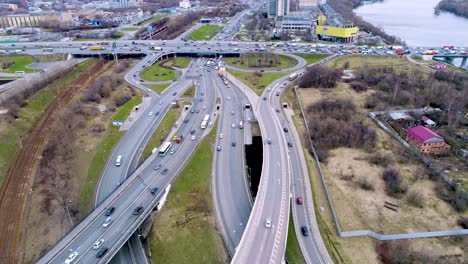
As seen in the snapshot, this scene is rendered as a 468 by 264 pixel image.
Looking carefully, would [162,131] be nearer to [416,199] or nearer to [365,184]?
[365,184]

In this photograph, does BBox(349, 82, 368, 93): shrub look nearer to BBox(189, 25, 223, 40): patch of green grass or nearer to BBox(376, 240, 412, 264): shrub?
BBox(376, 240, 412, 264): shrub

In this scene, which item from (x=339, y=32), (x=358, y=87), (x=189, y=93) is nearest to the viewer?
(x=189, y=93)

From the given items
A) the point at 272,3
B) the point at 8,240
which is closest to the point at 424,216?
the point at 8,240

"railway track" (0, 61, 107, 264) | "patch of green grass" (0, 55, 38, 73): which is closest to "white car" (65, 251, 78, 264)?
"railway track" (0, 61, 107, 264)

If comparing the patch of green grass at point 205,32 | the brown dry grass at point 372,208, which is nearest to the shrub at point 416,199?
the brown dry grass at point 372,208

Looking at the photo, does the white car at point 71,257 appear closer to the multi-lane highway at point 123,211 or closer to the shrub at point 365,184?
the multi-lane highway at point 123,211

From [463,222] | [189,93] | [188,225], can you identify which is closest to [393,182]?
[463,222]

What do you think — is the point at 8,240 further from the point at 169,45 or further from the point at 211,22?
the point at 211,22
